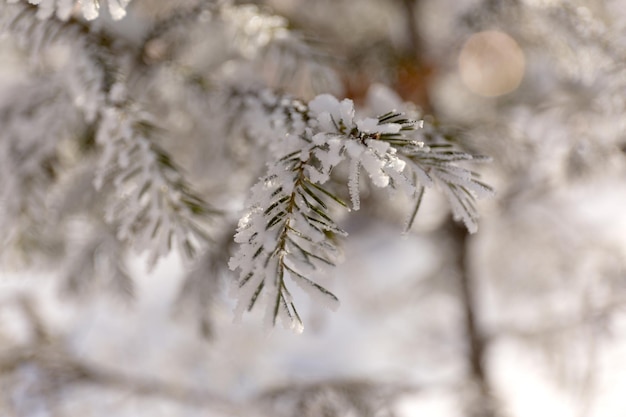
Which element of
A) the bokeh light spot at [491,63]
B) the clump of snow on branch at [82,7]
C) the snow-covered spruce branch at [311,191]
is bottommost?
the snow-covered spruce branch at [311,191]

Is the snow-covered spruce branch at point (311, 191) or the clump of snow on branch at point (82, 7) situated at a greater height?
the clump of snow on branch at point (82, 7)

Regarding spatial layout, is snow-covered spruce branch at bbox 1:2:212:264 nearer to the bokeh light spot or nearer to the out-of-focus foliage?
the out-of-focus foliage

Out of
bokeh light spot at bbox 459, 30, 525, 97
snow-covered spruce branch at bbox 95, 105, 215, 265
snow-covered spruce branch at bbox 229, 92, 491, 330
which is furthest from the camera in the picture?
bokeh light spot at bbox 459, 30, 525, 97

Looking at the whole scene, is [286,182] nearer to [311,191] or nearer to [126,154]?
[311,191]

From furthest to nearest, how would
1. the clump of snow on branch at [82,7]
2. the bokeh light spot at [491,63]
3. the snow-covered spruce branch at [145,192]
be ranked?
the bokeh light spot at [491,63] < the snow-covered spruce branch at [145,192] < the clump of snow on branch at [82,7]

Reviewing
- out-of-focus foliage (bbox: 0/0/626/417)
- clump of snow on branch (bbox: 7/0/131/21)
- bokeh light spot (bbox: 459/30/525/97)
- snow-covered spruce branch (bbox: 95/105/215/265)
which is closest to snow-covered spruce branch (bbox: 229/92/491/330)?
out-of-focus foliage (bbox: 0/0/626/417)

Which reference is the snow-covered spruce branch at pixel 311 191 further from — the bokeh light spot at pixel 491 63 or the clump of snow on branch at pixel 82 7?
the bokeh light spot at pixel 491 63

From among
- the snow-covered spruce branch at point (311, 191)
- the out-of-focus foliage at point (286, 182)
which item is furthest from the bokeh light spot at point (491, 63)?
the snow-covered spruce branch at point (311, 191)

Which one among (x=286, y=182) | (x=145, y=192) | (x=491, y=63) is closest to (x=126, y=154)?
(x=145, y=192)

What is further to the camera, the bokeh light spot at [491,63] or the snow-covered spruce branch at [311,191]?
the bokeh light spot at [491,63]

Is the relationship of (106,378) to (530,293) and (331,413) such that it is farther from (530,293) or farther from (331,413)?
(530,293)
